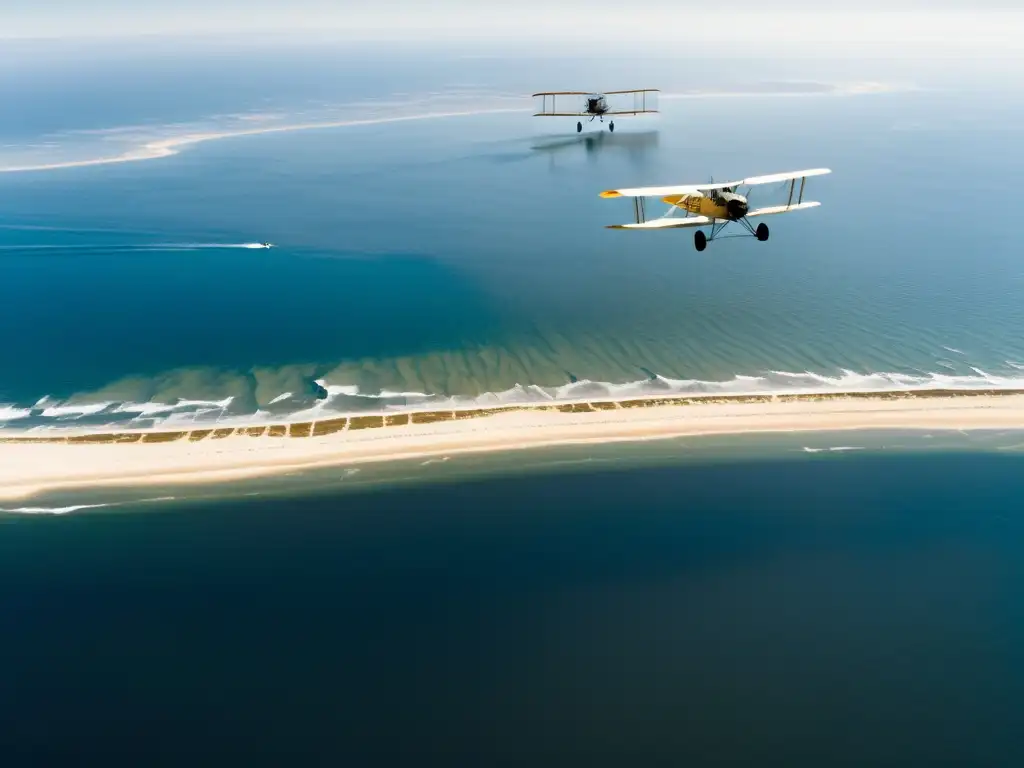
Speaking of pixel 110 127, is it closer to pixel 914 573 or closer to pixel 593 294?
pixel 593 294

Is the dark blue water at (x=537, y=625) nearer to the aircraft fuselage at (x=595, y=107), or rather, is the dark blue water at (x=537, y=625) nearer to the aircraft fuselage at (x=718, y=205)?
the aircraft fuselage at (x=718, y=205)

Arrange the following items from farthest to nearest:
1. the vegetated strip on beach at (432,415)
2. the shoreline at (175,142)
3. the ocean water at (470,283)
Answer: the shoreline at (175,142), the ocean water at (470,283), the vegetated strip on beach at (432,415)

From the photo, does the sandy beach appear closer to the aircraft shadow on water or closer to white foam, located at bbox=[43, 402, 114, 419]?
white foam, located at bbox=[43, 402, 114, 419]

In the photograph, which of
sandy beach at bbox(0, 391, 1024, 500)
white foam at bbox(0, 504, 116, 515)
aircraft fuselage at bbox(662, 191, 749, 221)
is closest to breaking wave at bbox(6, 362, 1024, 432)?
sandy beach at bbox(0, 391, 1024, 500)

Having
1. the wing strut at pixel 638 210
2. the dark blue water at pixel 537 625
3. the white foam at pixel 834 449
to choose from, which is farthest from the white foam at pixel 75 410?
the white foam at pixel 834 449

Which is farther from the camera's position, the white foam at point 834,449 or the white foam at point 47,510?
the white foam at point 834,449

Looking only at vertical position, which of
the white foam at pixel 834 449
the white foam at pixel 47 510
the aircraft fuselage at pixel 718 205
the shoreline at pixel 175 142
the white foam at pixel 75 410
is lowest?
the white foam at pixel 834 449
